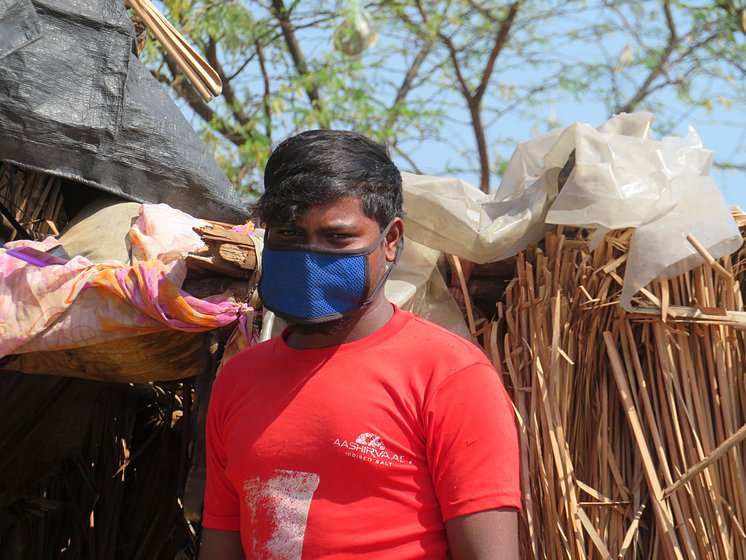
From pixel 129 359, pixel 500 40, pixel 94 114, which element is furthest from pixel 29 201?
pixel 500 40

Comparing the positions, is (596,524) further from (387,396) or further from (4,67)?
(4,67)

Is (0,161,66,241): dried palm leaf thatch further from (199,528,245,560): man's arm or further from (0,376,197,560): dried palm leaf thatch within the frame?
(199,528,245,560): man's arm

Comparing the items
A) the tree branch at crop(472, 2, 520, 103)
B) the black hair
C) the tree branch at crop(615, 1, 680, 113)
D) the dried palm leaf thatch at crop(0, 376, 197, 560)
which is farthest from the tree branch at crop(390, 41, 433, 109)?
the black hair

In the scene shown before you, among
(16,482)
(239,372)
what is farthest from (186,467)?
(239,372)

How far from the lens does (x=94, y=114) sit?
3062 millimetres

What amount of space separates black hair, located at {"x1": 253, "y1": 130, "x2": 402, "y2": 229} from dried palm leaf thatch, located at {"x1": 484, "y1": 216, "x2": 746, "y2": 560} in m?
0.85

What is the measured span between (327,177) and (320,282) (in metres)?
0.21

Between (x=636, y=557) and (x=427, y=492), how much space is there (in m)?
1.02

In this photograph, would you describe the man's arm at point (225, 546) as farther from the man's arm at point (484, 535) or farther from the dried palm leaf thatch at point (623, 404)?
the dried palm leaf thatch at point (623, 404)

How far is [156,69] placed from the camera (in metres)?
7.61

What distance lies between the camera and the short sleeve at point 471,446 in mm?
1688

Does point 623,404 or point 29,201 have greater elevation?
point 29,201

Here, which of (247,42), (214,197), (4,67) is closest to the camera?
(4,67)

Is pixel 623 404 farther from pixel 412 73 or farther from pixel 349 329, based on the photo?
pixel 412 73
